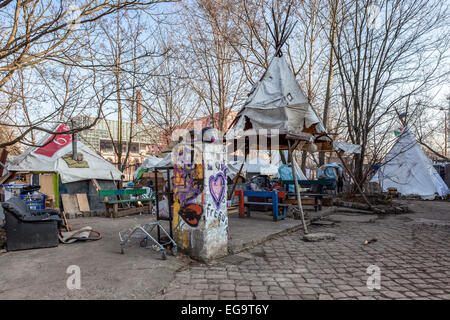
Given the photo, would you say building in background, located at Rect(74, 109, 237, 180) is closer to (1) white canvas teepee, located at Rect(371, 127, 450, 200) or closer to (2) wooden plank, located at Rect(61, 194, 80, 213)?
(2) wooden plank, located at Rect(61, 194, 80, 213)

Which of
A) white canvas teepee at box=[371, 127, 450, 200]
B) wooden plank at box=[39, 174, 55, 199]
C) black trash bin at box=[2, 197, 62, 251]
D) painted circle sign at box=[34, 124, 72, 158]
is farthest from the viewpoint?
white canvas teepee at box=[371, 127, 450, 200]

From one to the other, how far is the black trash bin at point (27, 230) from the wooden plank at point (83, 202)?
5.88 meters

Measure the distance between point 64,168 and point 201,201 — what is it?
9293 mm

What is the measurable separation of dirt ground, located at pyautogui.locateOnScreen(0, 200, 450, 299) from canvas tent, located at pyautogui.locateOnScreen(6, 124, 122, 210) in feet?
21.4

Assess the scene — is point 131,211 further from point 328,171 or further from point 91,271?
point 328,171

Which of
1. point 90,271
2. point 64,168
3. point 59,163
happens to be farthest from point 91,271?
point 59,163

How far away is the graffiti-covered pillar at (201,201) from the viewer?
490 centimetres

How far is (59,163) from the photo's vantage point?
38.5 feet

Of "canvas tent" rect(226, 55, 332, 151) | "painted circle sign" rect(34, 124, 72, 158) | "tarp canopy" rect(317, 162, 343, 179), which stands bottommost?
"tarp canopy" rect(317, 162, 343, 179)

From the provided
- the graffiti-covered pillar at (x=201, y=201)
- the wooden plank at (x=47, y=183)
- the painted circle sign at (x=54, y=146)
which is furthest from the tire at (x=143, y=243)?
the painted circle sign at (x=54, y=146)

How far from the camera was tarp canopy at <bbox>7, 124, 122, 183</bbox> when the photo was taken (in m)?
11.3

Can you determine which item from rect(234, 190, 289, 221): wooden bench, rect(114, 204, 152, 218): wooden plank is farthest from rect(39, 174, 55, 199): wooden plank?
rect(234, 190, 289, 221): wooden bench

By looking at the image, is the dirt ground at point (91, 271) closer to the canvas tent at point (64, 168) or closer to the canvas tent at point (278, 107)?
the canvas tent at point (278, 107)
